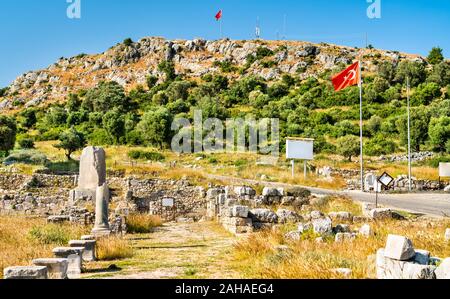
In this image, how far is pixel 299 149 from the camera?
95.0ft

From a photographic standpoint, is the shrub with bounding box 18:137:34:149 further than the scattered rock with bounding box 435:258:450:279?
Yes

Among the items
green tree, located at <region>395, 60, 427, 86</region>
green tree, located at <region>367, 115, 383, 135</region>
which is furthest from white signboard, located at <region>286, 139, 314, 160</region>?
green tree, located at <region>395, 60, 427, 86</region>

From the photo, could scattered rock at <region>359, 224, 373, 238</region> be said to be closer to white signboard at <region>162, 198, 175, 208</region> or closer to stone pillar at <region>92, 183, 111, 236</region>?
stone pillar at <region>92, 183, 111, 236</region>

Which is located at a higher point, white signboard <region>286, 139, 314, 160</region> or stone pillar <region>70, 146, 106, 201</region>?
white signboard <region>286, 139, 314, 160</region>

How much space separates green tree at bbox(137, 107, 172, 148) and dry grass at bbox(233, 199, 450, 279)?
1760 inches

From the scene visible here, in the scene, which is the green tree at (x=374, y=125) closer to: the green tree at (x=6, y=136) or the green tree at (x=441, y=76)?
the green tree at (x=441, y=76)

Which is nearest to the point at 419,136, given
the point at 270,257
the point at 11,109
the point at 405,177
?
the point at 405,177

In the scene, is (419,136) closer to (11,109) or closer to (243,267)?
(243,267)

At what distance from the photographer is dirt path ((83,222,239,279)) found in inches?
316

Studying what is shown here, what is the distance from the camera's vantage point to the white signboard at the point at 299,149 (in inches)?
1130

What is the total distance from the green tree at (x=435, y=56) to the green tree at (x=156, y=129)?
57261 millimetres

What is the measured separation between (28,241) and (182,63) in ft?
320
